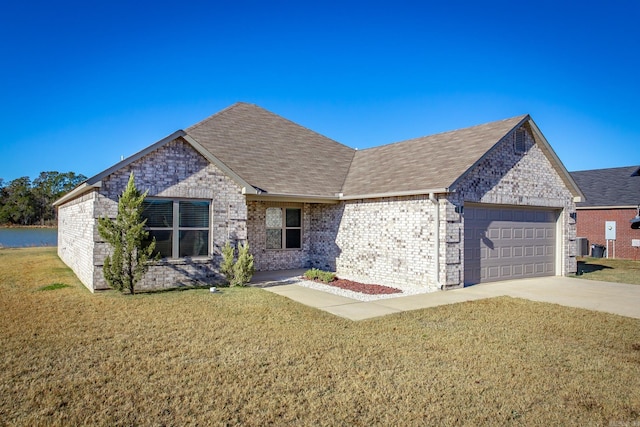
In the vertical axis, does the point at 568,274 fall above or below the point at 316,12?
below

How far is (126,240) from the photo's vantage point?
10414mm

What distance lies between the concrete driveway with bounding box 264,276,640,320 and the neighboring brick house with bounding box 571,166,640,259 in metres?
12.8

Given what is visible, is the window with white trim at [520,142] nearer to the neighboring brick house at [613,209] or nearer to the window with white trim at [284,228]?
the window with white trim at [284,228]

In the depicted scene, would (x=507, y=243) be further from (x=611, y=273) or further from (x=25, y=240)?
(x=25, y=240)

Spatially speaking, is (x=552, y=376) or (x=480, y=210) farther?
(x=480, y=210)

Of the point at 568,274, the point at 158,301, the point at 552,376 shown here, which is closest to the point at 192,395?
the point at 552,376

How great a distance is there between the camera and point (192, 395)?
15.4ft

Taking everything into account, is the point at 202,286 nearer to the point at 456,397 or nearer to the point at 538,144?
the point at 456,397

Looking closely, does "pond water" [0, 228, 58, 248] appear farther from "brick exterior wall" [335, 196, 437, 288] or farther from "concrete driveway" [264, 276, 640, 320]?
"concrete driveway" [264, 276, 640, 320]

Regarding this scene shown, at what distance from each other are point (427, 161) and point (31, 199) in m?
73.7

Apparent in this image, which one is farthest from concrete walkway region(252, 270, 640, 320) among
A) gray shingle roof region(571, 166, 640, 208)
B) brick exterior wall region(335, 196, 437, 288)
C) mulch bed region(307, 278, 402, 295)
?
gray shingle roof region(571, 166, 640, 208)

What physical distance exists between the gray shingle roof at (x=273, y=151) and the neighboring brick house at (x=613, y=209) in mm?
15700

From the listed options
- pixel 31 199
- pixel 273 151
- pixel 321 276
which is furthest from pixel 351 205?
pixel 31 199

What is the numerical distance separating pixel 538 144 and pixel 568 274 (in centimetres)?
480
